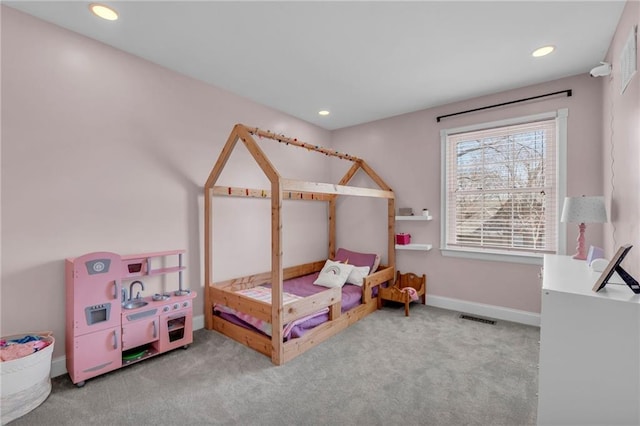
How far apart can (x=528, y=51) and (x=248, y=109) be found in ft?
9.42

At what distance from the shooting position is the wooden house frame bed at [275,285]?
7.86 ft

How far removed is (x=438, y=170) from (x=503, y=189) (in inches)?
30.1

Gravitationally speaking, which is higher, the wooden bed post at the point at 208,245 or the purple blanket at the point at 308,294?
the wooden bed post at the point at 208,245

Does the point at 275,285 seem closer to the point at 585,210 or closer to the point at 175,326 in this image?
the point at 175,326

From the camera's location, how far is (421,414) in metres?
1.79

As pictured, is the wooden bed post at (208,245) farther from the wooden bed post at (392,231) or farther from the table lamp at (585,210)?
the table lamp at (585,210)

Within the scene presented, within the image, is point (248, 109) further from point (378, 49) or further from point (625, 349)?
point (625, 349)

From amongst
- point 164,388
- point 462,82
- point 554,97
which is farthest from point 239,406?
point 554,97

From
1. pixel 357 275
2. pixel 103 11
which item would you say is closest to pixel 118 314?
pixel 103 11

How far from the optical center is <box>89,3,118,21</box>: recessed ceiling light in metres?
1.97

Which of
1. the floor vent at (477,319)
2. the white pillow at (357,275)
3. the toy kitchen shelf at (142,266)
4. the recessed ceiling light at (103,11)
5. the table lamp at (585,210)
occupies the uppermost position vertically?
the recessed ceiling light at (103,11)

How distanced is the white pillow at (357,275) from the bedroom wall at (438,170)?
63cm

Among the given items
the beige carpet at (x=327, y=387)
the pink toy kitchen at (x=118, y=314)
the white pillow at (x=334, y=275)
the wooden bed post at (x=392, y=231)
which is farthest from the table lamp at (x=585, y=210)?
the pink toy kitchen at (x=118, y=314)

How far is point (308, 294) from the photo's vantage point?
3332mm
